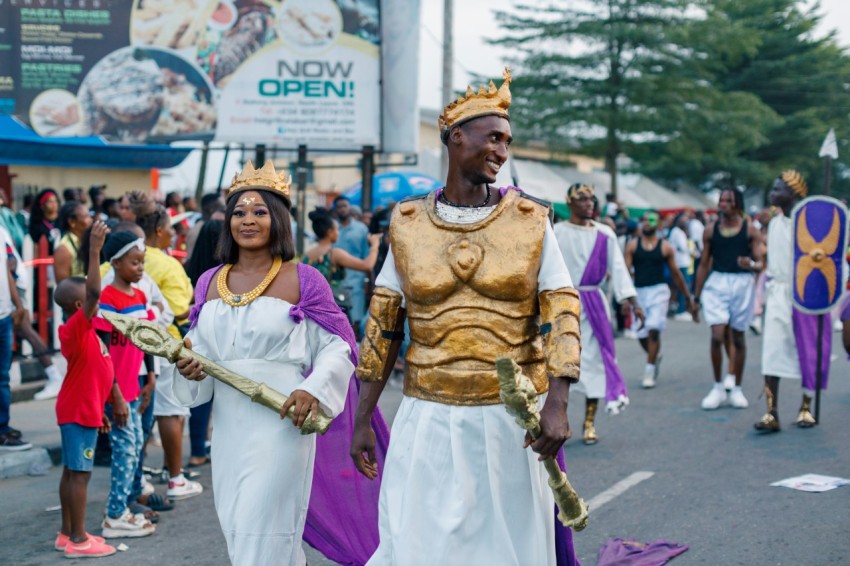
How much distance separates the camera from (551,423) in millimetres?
3750

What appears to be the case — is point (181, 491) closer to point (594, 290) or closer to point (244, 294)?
point (244, 294)

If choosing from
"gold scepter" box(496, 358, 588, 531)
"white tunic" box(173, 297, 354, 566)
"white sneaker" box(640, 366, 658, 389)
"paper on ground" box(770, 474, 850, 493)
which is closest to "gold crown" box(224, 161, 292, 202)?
"white tunic" box(173, 297, 354, 566)

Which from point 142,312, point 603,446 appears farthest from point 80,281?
point 603,446

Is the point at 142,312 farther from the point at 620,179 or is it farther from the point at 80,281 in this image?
the point at 620,179

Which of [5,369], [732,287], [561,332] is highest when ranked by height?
[561,332]

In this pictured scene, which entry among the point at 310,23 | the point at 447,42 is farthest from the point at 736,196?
the point at 447,42

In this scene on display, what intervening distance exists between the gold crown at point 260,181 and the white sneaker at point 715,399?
688 centimetres

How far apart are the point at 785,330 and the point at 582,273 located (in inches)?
76.0

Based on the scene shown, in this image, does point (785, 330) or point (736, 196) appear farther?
point (736, 196)

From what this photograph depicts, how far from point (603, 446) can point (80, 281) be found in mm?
4565

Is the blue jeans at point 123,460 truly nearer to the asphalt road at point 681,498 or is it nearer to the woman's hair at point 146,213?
the asphalt road at point 681,498

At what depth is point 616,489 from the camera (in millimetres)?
7457

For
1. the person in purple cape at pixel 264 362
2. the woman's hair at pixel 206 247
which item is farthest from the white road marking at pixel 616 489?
the woman's hair at pixel 206 247

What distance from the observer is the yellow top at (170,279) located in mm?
7613
